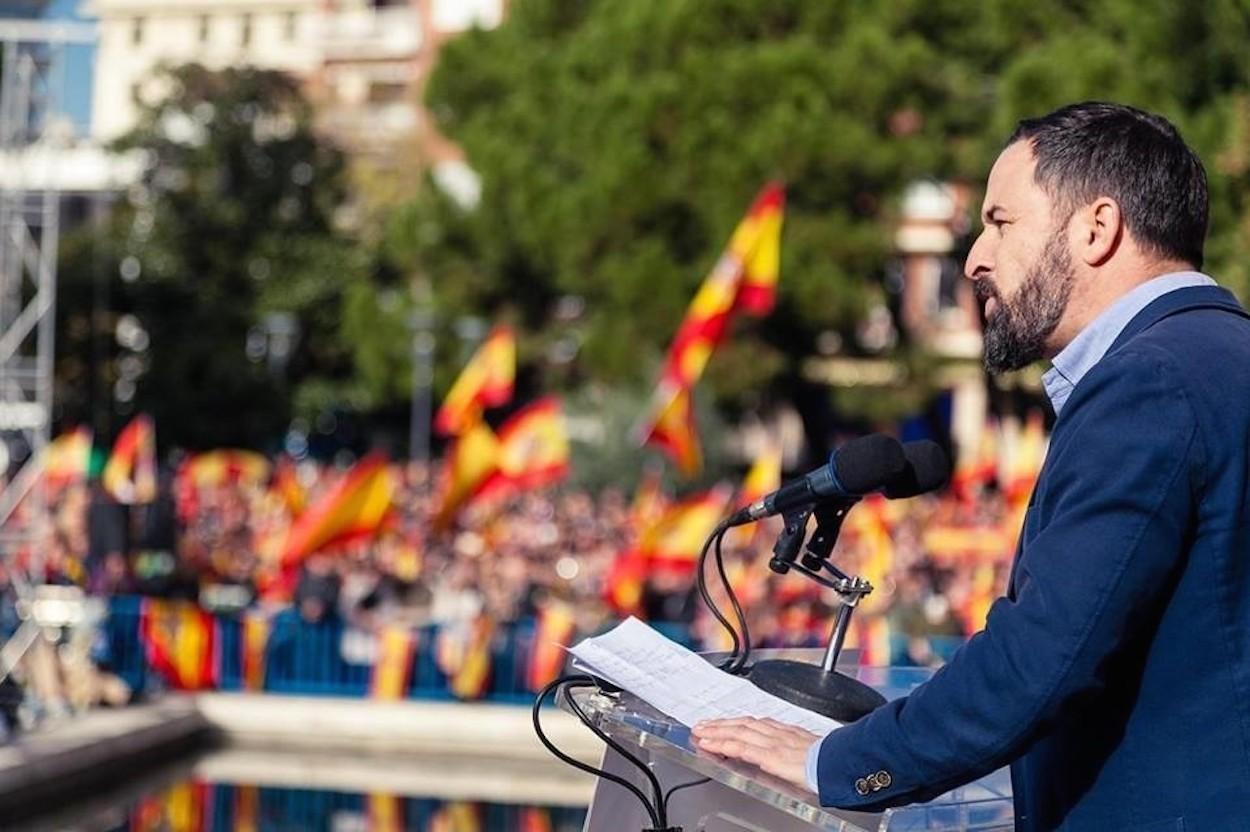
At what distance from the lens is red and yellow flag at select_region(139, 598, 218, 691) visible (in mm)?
16656

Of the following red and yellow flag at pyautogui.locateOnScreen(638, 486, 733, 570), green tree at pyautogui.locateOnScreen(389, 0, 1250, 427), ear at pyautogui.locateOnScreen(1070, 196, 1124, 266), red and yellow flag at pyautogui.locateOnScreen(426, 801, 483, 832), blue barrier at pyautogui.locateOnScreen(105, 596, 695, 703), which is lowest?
red and yellow flag at pyautogui.locateOnScreen(426, 801, 483, 832)

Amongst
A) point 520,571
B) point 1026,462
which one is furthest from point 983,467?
point 520,571

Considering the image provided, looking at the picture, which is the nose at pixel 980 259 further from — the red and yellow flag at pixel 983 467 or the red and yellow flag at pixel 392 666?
the red and yellow flag at pixel 983 467

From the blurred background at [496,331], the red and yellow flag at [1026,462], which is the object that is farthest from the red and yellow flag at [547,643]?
the red and yellow flag at [1026,462]

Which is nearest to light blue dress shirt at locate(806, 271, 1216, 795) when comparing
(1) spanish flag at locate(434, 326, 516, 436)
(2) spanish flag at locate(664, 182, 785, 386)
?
(2) spanish flag at locate(664, 182, 785, 386)

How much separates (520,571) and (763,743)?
1490 centimetres

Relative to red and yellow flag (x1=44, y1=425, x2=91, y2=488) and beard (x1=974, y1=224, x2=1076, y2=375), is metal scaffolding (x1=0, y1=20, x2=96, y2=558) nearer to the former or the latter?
red and yellow flag (x1=44, y1=425, x2=91, y2=488)

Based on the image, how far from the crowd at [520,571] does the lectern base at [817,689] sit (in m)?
11.6

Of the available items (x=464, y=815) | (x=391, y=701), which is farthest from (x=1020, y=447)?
(x=464, y=815)

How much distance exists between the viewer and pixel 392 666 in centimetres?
1705

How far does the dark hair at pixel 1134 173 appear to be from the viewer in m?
2.57

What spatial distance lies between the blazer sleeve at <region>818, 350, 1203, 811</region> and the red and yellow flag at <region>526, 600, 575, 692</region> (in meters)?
13.6

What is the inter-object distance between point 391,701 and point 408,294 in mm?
28030

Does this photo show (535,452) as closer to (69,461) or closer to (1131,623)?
(69,461)
